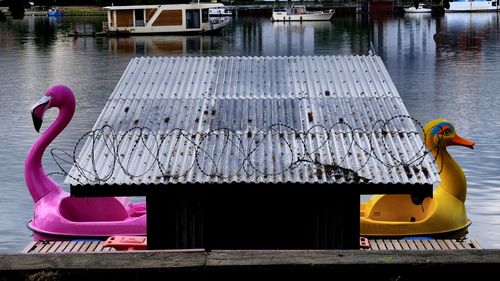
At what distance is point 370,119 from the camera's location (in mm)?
9508

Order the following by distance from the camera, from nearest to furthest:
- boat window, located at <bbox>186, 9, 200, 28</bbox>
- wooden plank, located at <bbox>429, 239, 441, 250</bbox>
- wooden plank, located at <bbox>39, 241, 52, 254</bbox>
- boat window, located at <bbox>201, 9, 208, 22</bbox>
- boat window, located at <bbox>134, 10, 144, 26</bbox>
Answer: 1. wooden plank, located at <bbox>429, 239, 441, 250</bbox>
2. wooden plank, located at <bbox>39, 241, 52, 254</bbox>
3. boat window, located at <bbox>134, 10, 144, 26</bbox>
4. boat window, located at <bbox>186, 9, 200, 28</bbox>
5. boat window, located at <bbox>201, 9, 208, 22</bbox>

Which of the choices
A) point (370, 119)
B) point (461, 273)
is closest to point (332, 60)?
point (370, 119)

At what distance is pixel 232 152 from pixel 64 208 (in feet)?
26.0

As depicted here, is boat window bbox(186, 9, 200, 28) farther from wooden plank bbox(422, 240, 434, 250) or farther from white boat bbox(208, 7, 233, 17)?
wooden plank bbox(422, 240, 434, 250)

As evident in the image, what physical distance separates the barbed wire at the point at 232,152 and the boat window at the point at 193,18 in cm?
7183

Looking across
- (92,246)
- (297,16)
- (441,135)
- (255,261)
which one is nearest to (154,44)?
(297,16)

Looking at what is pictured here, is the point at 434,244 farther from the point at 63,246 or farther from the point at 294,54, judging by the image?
the point at 294,54

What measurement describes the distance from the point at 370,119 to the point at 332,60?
186 centimetres

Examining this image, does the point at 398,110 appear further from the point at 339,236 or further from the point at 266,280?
the point at 266,280

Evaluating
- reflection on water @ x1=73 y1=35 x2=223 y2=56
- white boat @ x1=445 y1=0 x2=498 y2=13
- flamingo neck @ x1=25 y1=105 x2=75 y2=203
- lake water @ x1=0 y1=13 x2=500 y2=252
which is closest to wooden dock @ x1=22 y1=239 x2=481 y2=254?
flamingo neck @ x1=25 y1=105 x2=75 y2=203

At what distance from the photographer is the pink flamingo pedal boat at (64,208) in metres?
15.4

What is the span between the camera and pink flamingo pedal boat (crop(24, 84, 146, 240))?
50.5 ft

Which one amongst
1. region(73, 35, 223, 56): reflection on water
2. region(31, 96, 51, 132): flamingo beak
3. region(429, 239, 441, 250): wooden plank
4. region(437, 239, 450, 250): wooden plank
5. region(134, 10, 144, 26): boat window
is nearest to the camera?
region(437, 239, 450, 250): wooden plank

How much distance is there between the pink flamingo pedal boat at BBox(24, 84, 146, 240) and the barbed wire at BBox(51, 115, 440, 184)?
6.11m
